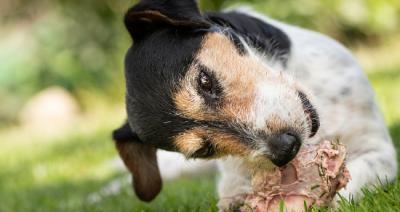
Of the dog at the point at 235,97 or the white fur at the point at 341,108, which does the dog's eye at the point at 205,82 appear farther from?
the white fur at the point at 341,108

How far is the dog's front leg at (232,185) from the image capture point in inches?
159

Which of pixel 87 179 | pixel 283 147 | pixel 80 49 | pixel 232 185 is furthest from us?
pixel 80 49

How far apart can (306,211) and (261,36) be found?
126 centimetres

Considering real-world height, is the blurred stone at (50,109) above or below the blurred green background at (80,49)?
below

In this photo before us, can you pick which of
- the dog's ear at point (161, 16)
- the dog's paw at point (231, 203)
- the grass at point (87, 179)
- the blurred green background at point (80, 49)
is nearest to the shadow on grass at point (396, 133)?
the grass at point (87, 179)

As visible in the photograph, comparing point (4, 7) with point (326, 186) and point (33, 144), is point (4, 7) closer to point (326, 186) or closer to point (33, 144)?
point (33, 144)

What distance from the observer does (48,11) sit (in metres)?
14.2

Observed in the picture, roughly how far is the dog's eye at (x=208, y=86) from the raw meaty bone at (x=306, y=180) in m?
0.42

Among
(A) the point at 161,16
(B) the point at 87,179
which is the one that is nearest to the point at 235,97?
(A) the point at 161,16

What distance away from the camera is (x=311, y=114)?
3.56 m

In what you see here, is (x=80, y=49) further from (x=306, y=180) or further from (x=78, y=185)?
(x=306, y=180)

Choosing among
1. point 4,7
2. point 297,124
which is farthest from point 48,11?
point 297,124

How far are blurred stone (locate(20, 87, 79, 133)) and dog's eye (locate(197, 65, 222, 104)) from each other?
931 cm

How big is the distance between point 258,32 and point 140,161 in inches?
39.9
